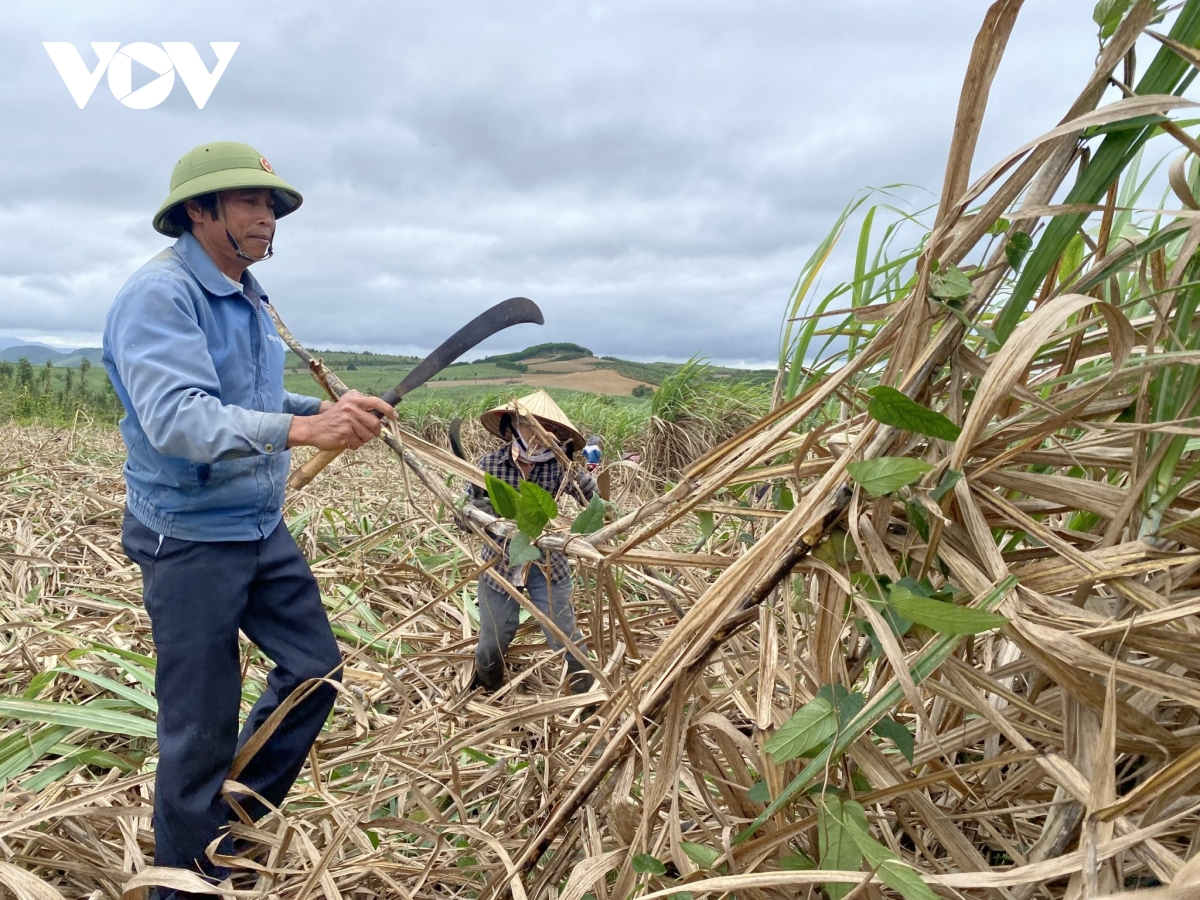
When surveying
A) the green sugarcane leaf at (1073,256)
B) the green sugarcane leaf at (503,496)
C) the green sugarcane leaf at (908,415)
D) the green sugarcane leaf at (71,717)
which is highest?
the green sugarcane leaf at (1073,256)

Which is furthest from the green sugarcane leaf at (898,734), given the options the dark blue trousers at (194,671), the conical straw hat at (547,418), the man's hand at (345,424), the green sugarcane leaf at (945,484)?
the conical straw hat at (547,418)

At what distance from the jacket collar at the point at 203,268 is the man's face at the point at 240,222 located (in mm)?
40

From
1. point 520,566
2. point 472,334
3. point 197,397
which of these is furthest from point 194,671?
point 520,566

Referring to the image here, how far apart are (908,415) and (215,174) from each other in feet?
6.34

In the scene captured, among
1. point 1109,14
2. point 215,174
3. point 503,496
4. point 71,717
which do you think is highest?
point 215,174

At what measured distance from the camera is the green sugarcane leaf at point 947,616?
706 mm

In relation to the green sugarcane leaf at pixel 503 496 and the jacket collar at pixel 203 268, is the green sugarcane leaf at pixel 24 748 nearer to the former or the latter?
the jacket collar at pixel 203 268

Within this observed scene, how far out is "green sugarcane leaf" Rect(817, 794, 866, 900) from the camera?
84 centimetres

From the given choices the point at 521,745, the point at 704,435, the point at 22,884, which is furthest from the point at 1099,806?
the point at 704,435

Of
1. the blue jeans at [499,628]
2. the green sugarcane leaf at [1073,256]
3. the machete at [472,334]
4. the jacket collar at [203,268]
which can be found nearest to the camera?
the green sugarcane leaf at [1073,256]

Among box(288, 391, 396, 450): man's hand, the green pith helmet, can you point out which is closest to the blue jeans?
box(288, 391, 396, 450): man's hand

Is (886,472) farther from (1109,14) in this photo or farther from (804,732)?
(1109,14)

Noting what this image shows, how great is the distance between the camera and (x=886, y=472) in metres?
0.78

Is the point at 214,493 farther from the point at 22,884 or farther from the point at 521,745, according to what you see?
the point at 521,745
